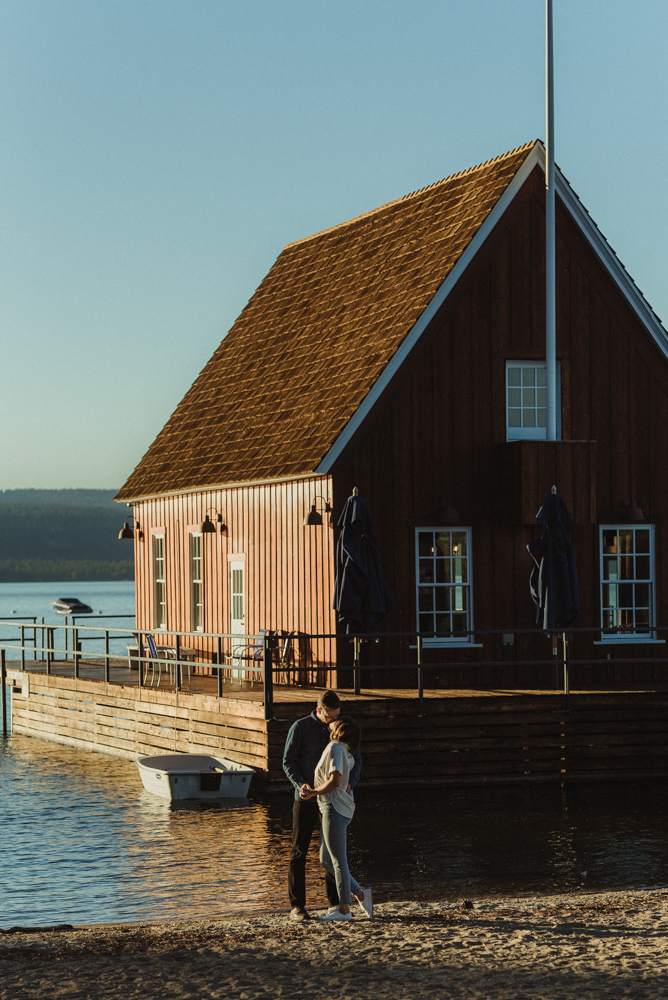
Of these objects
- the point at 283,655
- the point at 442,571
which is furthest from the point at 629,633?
the point at 283,655

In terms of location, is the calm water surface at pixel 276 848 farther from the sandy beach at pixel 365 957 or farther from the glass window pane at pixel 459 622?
the glass window pane at pixel 459 622

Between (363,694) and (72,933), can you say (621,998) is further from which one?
(363,694)

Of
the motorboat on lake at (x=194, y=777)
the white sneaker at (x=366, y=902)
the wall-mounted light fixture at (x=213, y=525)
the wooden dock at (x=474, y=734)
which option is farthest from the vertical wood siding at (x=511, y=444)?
the white sneaker at (x=366, y=902)

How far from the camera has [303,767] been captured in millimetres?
12062

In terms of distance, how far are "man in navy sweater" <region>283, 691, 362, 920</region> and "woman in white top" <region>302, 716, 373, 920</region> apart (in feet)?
0.42

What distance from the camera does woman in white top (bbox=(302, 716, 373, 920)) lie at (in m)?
11.8

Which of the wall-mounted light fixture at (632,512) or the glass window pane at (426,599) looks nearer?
the glass window pane at (426,599)

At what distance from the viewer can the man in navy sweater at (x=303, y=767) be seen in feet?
39.5

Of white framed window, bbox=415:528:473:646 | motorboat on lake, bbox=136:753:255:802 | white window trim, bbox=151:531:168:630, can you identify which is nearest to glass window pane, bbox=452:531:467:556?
white framed window, bbox=415:528:473:646

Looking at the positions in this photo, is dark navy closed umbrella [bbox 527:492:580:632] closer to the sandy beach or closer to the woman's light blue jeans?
the sandy beach

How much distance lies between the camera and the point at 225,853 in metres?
16.8

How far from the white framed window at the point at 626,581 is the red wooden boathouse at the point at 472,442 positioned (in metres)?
0.03

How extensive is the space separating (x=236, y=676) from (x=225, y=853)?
9541 mm

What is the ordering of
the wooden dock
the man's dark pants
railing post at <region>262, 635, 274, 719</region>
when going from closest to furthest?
the man's dark pants
railing post at <region>262, 635, 274, 719</region>
the wooden dock
